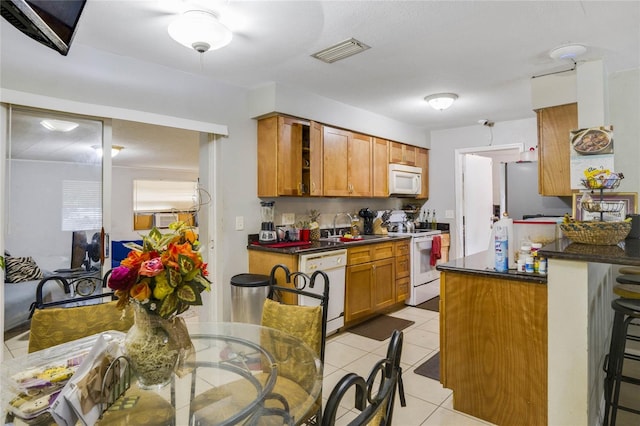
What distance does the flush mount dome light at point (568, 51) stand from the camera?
8.41ft

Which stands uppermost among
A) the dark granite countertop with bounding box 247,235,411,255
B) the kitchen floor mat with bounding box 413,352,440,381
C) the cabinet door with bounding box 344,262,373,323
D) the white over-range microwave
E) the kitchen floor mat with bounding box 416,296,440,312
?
the white over-range microwave

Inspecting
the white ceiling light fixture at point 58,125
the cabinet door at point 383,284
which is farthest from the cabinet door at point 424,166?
the white ceiling light fixture at point 58,125

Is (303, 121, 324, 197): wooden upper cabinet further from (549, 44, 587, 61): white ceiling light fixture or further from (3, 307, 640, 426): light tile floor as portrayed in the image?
(549, 44, 587, 61): white ceiling light fixture

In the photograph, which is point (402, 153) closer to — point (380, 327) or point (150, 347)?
point (380, 327)

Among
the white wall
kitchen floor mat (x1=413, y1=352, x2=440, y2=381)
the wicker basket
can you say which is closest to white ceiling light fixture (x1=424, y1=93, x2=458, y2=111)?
the white wall

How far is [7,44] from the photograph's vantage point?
7.06 feet

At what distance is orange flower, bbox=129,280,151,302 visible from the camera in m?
1.11

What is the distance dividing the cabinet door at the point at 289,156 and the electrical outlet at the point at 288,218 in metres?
0.44

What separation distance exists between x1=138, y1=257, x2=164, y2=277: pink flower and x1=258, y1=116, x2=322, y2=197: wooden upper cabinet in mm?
2255

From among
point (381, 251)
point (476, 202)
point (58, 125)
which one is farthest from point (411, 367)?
point (476, 202)

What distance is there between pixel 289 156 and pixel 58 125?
1822 mm

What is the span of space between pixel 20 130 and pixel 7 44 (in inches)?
20.5

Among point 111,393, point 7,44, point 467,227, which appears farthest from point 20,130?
point 467,227

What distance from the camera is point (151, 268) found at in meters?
1.10
